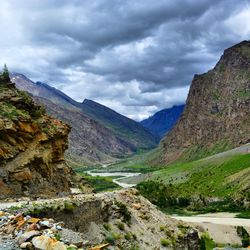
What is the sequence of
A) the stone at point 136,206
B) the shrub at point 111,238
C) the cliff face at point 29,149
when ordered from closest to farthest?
the shrub at point 111,238 < the stone at point 136,206 < the cliff face at point 29,149

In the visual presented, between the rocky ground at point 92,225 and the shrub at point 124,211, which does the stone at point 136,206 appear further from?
the shrub at point 124,211

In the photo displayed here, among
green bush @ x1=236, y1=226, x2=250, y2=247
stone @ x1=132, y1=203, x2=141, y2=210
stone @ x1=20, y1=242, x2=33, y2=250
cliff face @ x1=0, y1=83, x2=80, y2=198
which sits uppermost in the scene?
cliff face @ x1=0, y1=83, x2=80, y2=198

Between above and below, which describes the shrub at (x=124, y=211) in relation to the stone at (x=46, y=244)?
below

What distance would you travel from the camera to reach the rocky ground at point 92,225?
2384 cm

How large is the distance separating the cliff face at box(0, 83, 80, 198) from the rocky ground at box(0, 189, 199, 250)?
9443 mm

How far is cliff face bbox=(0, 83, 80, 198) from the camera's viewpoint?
4775cm

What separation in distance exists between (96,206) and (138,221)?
7.10 m

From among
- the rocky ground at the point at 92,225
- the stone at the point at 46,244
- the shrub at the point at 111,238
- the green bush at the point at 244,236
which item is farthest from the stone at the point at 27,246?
the green bush at the point at 244,236

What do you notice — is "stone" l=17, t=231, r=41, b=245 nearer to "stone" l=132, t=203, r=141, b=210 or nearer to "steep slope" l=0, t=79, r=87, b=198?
"steep slope" l=0, t=79, r=87, b=198

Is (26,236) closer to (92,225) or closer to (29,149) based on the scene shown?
(92,225)

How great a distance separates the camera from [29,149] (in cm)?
5197

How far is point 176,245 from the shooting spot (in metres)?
45.7

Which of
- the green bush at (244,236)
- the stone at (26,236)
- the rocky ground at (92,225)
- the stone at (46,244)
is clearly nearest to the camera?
the stone at (46,244)

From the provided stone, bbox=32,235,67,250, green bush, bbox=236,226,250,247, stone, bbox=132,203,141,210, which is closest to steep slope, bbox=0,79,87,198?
stone, bbox=132,203,141,210
